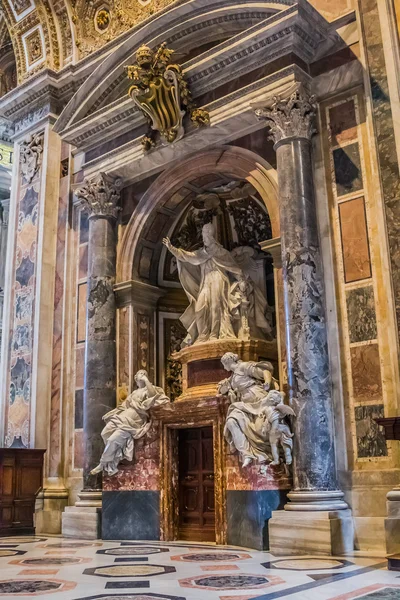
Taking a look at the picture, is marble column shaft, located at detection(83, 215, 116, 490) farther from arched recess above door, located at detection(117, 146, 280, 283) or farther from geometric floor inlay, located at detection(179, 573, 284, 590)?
geometric floor inlay, located at detection(179, 573, 284, 590)

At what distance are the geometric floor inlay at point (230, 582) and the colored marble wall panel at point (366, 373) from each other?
3.09 m

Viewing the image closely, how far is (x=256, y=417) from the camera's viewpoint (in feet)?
27.7

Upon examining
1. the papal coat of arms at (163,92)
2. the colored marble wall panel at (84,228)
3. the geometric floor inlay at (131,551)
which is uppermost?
the papal coat of arms at (163,92)

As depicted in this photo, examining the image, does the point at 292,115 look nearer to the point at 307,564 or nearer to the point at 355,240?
the point at 355,240

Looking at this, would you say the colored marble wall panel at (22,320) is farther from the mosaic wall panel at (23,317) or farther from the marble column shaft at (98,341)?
the marble column shaft at (98,341)

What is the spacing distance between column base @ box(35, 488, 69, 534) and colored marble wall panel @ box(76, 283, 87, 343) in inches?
102

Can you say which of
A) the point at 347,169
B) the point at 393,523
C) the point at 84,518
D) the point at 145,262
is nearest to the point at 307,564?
the point at 393,523

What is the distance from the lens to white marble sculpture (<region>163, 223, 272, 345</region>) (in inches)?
405

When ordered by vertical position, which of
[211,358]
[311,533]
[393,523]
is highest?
[211,358]

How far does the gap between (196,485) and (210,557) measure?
7.70 feet

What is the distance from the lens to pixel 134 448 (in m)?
9.76

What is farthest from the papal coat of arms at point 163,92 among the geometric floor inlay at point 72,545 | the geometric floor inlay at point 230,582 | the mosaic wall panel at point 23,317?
the geometric floor inlay at point 230,582

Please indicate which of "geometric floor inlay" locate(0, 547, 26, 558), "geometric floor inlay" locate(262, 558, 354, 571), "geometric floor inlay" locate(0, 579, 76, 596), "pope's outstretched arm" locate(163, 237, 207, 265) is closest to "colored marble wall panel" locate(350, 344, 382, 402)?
"geometric floor inlay" locate(262, 558, 354, 571)

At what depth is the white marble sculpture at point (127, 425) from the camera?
9641 mm
